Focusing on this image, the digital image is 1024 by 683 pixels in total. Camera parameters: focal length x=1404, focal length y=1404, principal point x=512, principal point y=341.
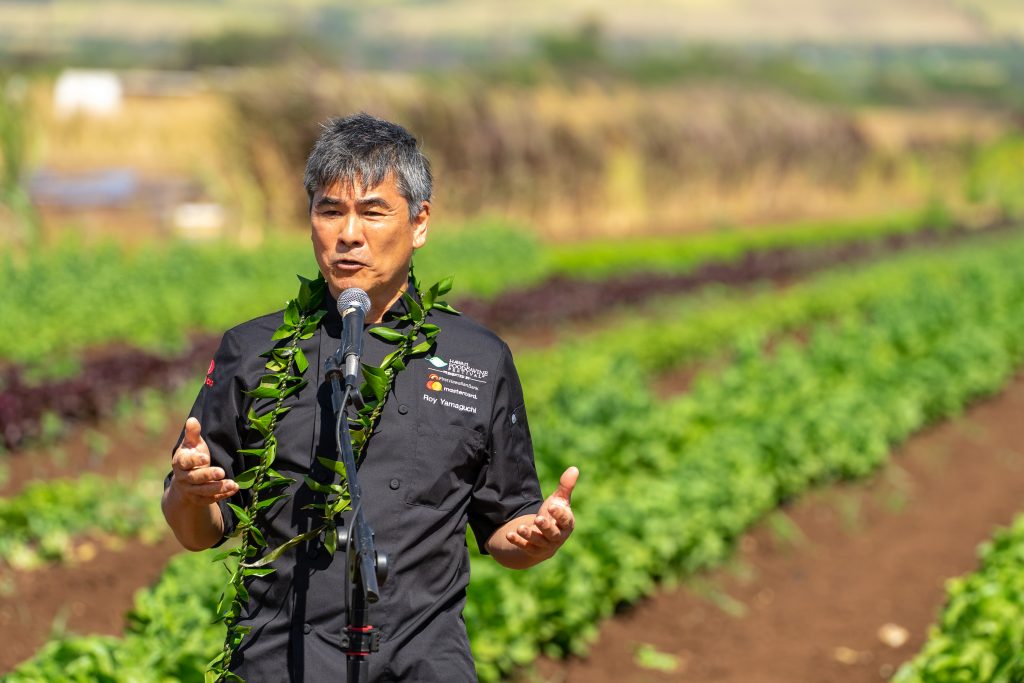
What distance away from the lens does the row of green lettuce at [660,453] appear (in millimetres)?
4348

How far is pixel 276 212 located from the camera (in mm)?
20547

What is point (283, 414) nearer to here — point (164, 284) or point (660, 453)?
point (660, 453)

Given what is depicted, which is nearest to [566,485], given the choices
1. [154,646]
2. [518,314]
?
[154,646]

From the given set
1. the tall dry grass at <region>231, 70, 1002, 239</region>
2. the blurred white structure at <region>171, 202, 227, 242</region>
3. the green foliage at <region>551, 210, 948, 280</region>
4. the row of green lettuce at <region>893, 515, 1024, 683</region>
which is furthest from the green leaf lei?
the blurred white structure at <region>171, 202, 227, 242</region>

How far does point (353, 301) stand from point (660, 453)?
509cm

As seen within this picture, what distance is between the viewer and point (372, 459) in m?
2.66

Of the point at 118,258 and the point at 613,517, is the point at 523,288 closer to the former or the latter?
the point at 118,258

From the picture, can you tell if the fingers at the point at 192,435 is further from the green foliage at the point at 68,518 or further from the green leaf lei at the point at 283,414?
the green foliage at the point at 68,518

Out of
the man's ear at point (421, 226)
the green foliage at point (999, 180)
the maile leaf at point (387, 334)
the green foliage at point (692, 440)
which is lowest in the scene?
the green foliage at point (999, 180)

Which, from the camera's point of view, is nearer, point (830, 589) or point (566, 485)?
point (566, 485)

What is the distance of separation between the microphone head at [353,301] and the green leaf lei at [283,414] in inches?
6.3

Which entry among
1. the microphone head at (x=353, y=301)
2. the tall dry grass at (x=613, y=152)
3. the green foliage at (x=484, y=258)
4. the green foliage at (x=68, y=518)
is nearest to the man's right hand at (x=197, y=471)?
the microphone head at (x=353, y=301)

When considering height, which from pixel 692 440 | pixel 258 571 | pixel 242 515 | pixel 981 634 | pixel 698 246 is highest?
pixel 242 515

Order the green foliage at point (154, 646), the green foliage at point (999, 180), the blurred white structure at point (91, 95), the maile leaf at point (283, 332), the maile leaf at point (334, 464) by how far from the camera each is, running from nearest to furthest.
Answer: the maile leaf at point (334, 464) < the maile leaf at point (283, 332) < the green foliage at point (154, 646) < the blurred white structure at point (91, 95) < the green foliage at point (999, 180)
